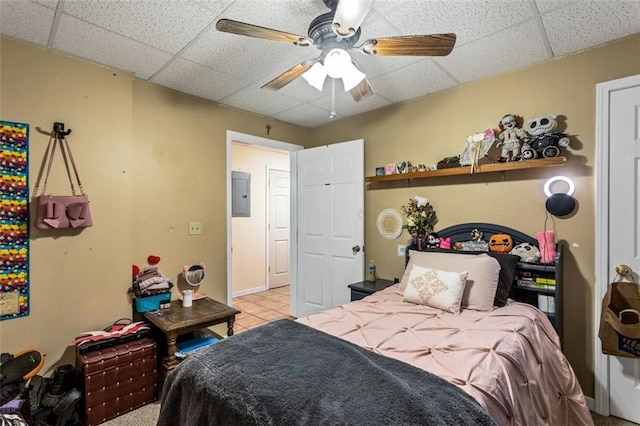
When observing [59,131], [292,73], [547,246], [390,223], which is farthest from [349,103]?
[59,131]

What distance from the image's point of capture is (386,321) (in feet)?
5.79

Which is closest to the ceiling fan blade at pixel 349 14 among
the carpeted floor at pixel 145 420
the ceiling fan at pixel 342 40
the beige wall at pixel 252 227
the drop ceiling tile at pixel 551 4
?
the ceiling fan at pixel 342 40

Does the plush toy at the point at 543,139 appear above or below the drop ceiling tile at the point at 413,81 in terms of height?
below

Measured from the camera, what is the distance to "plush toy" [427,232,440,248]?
9.20 ft

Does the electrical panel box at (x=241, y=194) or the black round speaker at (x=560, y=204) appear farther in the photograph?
the electrical panel box at (x=241, y=194)

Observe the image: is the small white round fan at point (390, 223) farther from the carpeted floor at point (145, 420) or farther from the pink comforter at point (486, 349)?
the carpeted floor at point (145, 420)

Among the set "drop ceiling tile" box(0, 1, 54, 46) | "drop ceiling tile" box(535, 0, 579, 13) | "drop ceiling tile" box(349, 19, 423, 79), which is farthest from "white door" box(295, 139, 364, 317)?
"drop ceiling tile" box(0, 1, 54, 46)

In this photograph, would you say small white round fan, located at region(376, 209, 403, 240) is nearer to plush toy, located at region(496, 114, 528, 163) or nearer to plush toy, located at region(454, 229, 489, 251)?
plush toy, located at region(454, 229, 489, 251)

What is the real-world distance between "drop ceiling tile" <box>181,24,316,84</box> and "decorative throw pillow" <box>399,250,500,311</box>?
71.2 inches

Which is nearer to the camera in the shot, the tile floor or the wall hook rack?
the wall hook rack

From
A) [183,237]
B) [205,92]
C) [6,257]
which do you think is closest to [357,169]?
[205,92]

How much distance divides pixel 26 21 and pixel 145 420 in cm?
262

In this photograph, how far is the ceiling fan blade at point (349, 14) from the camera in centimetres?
123

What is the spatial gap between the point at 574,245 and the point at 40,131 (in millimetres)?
3869
